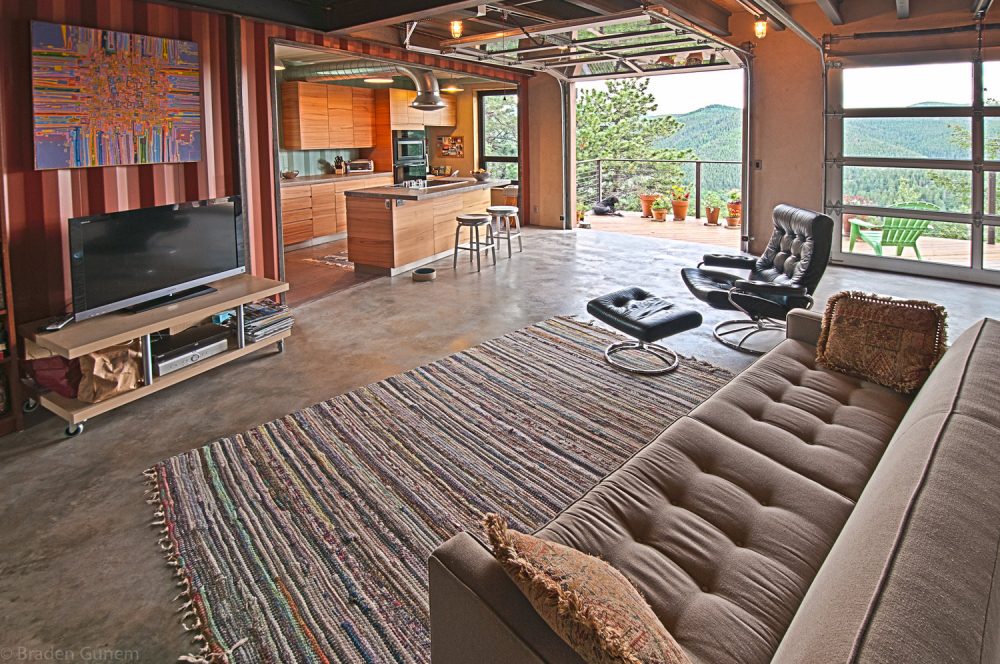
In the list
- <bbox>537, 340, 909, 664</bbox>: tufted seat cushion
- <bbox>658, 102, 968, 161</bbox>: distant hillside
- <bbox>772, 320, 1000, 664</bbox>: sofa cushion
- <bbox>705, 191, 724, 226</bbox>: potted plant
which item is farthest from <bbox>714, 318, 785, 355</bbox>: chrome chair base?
<bbox>705, 191, 724, 226</bbox>: potted plant

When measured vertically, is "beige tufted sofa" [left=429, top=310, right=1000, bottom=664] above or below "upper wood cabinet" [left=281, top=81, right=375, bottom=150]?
below

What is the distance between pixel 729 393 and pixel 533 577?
161 cm

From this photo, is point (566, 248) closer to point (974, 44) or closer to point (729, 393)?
point (974, 44)

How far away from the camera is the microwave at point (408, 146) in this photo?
10.8 metres

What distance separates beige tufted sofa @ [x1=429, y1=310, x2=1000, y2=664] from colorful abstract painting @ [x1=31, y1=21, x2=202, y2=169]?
12.3 feet

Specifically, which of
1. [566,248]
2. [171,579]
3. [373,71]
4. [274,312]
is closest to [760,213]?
[566,248]

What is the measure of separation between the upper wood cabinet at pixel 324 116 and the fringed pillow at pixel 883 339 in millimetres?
8025

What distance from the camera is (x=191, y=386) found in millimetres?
4121

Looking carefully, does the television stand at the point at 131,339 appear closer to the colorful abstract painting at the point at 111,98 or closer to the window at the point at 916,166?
the colorful abstract painting at the point at 111,98

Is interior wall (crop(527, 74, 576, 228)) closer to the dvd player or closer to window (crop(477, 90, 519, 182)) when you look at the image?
A: window (crop(477, 90, 519, 182))

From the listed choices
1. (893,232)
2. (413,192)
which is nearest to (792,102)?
(893,232)

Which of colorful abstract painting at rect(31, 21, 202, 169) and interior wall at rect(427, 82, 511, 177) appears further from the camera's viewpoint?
interior wall at rect(427, 82, 511, 177)

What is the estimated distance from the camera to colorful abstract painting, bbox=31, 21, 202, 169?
3809 mm

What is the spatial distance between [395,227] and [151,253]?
3376 mm
